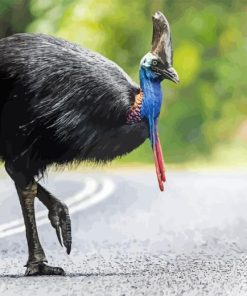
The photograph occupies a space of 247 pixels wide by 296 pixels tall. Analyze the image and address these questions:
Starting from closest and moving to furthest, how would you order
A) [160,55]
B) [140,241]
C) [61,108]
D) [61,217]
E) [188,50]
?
[61,108] < [160,55] < [61,217] < [140,241] < [188,50]

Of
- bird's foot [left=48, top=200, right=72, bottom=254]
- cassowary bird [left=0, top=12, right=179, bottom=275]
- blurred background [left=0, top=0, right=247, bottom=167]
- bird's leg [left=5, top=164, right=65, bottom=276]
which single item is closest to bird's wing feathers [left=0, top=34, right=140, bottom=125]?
cassowary bird [left=0, top=12, right=179, bottom=275]

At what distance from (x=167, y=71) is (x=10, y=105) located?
0.95 meters

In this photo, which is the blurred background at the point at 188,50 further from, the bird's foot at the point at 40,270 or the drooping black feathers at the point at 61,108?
the drooping black feathers at the point at 61,108

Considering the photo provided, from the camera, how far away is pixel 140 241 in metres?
11.1

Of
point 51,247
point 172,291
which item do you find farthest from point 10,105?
point 51,247

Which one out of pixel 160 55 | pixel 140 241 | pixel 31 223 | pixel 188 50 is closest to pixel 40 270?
pixel 31 223

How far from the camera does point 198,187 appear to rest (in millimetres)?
18641

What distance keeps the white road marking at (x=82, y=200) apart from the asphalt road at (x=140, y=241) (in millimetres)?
12

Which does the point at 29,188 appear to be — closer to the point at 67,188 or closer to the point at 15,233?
the point at 15,233

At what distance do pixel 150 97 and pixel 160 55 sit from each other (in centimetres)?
26

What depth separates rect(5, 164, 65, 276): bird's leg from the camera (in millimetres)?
8438

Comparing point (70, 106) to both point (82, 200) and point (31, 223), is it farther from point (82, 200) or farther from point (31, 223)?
point (82, 200)

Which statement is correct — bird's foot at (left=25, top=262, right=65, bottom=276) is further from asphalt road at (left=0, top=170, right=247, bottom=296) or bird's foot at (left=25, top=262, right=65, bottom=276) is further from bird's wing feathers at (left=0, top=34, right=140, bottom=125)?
bird's wing feathers at (left=0, top=34, right=140, bottom=125)

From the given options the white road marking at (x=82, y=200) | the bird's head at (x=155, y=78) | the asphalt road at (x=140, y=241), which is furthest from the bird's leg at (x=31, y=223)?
the white road marking at (x=82, y=200)
